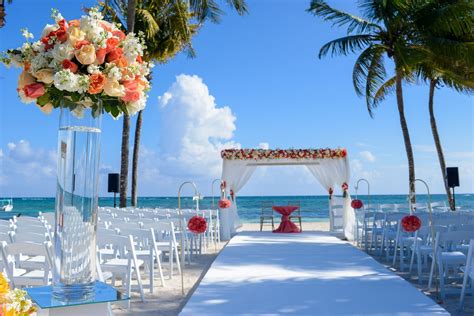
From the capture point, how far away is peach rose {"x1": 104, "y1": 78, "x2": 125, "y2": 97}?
6.89 ft

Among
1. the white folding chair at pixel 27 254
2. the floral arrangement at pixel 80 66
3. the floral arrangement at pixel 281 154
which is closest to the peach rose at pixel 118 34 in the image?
the floral arrangement at pixel 80 66

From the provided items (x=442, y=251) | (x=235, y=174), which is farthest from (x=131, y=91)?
(x=235, y=174)

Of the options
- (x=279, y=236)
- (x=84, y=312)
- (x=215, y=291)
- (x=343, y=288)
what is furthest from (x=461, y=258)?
(x=279, y=236)

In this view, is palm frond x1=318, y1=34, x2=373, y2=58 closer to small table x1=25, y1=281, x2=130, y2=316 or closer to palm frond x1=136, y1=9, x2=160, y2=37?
palm frond x1=136, y1=9, x2=160, y2=37

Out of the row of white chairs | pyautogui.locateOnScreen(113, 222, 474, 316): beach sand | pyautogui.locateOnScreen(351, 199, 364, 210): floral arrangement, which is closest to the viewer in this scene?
pyautogui.locateOnScreen(113, 222, 474, 316): beach sand

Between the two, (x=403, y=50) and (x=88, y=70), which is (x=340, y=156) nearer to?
(x=403, y=50)

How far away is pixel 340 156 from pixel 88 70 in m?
11.3

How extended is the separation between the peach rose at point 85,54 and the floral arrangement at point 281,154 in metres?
10.9

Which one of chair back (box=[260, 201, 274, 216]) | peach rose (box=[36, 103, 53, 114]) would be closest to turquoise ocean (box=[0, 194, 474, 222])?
chair back (box=[260, 201, 274, 216])

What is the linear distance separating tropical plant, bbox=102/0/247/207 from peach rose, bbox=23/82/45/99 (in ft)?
34.8

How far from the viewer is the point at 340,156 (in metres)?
12.8

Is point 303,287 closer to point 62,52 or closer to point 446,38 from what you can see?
point 62,52

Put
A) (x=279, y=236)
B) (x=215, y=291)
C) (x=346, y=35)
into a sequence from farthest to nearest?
(x=346, y=35) < (x=279, y=236) < (x=215, y=291)

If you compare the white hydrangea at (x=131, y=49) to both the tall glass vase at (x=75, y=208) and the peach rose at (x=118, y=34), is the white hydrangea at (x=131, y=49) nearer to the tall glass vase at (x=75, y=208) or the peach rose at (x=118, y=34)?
the peach rose at (x=118, y=34)
